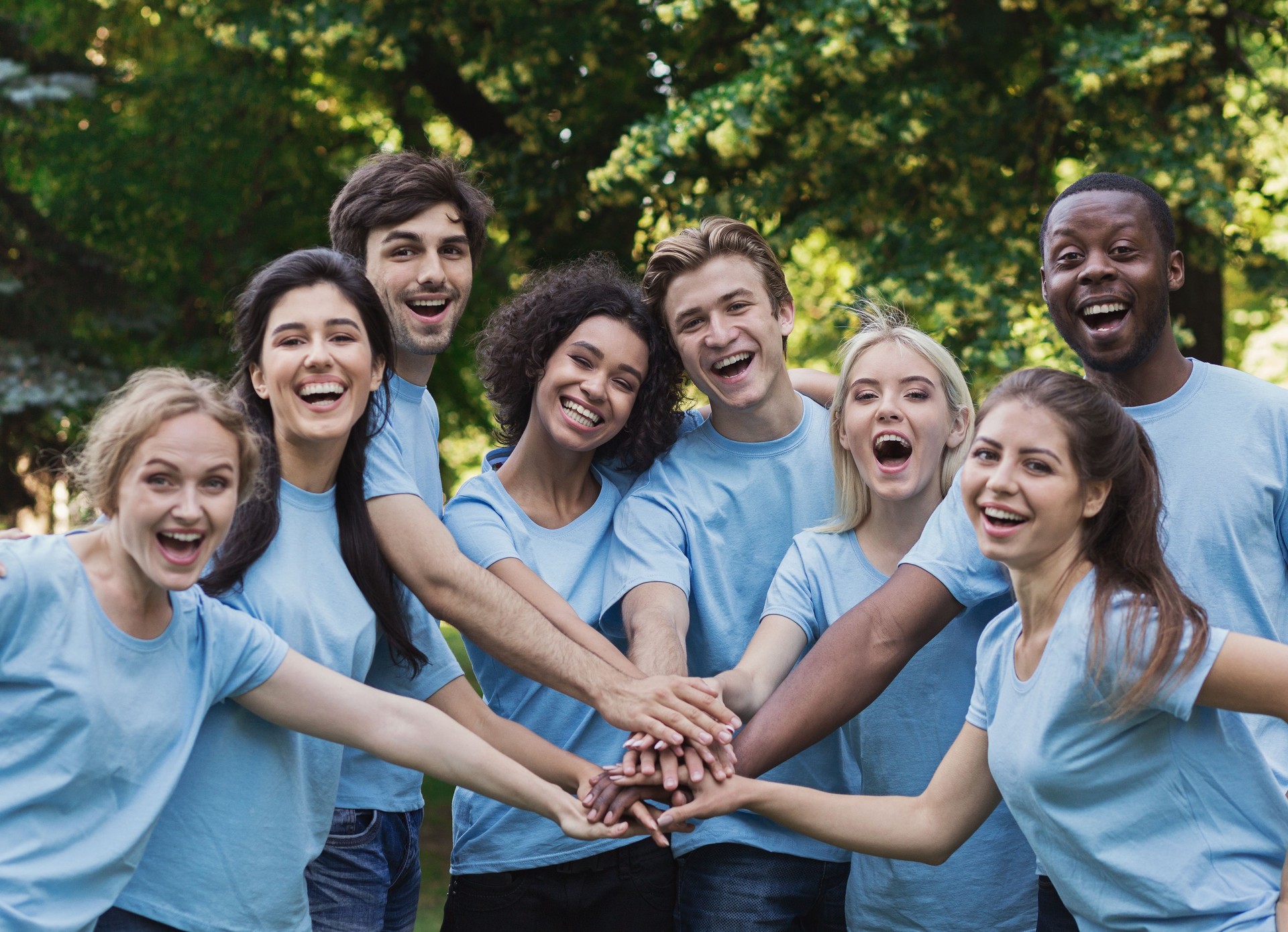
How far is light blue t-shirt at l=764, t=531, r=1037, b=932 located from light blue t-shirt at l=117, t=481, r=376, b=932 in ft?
4.22

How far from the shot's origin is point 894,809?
332cm

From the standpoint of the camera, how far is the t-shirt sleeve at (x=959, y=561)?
346 centimetres

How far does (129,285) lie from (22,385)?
1557mm

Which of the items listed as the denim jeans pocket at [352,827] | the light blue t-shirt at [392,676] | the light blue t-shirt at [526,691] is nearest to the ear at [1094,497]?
the light blue t-shirt at [526,691]

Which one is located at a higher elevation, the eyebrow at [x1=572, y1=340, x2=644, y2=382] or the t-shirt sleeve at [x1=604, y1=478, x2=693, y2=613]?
the eyebrow at [x1=572, y1=340, x2=644, y2=382]

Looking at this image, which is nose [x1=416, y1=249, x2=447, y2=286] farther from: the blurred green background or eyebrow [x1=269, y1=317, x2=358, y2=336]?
the blurred green background

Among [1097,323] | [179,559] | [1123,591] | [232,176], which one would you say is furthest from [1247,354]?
[179,559]

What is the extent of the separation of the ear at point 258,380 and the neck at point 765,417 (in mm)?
1450

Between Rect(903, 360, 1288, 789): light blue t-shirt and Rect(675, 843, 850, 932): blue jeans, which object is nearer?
Rect(903, 360, 1288, 789): light blue t-shirt

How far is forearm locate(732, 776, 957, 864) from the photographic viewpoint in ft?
10.7

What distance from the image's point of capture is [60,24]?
435 inches

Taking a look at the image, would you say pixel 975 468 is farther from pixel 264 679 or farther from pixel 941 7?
pixel 941 7

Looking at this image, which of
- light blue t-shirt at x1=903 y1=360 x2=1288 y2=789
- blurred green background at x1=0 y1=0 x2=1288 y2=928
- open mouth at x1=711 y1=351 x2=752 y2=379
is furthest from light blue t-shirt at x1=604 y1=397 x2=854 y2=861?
blurred green background at x1=0 y1=0 x2=1288 y2=928

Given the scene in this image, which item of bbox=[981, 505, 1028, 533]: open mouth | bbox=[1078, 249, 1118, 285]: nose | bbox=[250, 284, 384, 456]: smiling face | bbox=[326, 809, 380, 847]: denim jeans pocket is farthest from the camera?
bbox=[1078, 249, 1118, 285]: nose
